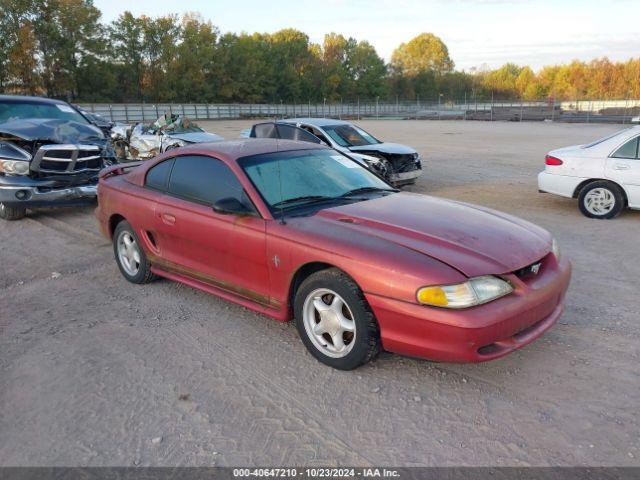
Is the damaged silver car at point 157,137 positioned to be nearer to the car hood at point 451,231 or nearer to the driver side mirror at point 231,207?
the driver side mirror at point 231,207

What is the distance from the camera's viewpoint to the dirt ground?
2.74 m

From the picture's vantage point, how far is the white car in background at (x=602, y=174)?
24.9ft

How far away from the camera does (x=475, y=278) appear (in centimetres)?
311

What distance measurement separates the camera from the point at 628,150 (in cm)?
763

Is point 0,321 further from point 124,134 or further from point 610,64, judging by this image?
point 610,64

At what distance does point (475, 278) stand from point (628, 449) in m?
1.15

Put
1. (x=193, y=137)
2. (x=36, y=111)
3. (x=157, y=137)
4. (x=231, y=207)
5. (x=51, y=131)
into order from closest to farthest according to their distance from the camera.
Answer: (x=231, y=207) < (x=51, y=131) < (x=36, y=111) < (x=193, y=137) < (x=157, y=137)

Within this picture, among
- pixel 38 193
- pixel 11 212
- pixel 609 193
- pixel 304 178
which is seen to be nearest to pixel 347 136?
pixel 609 193

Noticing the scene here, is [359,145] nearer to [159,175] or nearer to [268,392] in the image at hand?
[159,175]

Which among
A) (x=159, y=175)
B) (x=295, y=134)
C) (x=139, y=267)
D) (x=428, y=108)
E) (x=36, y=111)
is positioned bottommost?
(x=139, y=267)

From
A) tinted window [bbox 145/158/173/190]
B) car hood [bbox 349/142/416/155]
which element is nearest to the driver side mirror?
tinted window [bbox 145/158/173/190]

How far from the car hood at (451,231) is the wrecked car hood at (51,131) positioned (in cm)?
637

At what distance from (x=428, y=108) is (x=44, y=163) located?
215 feet

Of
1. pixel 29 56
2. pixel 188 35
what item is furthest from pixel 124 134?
pixel 188 35
